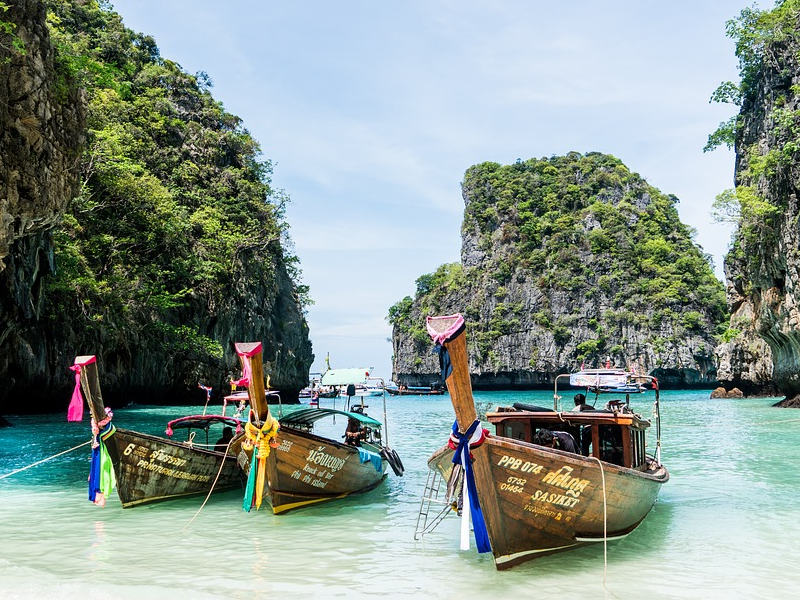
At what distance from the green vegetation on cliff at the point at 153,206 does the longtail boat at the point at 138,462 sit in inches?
405

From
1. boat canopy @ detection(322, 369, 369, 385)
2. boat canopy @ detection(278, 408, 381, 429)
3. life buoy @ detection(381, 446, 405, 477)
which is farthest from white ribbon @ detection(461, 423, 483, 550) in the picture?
boat canopy @ detection(322, 369, 369, 385)

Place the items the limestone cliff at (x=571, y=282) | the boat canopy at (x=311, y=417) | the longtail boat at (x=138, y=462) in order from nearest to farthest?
the longtail boat at (x=138, y=462), the boat canopy at (x=311, y=417), the limestone cliff at (x=571, y=282)

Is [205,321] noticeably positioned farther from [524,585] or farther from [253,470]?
[524,585]

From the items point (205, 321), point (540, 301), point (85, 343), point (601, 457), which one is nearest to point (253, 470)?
point (601, 457)

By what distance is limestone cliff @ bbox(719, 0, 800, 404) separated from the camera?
2823 cm

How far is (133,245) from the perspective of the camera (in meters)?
29.3

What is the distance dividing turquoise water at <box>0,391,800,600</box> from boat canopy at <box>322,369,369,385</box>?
2294 mm

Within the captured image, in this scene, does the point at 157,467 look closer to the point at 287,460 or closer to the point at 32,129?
the point at 287,460

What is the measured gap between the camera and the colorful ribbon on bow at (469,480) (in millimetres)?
6246

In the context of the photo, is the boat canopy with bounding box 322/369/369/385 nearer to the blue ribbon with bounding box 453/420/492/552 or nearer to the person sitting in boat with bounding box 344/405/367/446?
the person sitting in boat with bounding box 344/405/367/446

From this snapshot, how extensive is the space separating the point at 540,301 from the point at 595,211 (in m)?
14.8

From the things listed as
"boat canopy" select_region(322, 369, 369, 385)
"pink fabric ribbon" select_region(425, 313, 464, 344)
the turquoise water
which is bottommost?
the turquoise water

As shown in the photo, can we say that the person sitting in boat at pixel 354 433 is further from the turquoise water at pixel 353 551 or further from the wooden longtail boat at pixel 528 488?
the wooden longtail boat at pixel 528 488

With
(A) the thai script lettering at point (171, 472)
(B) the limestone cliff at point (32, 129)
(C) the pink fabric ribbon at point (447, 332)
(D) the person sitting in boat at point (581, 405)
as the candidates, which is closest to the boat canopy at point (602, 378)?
(D) the person sitting in boat at point (581, 405)
